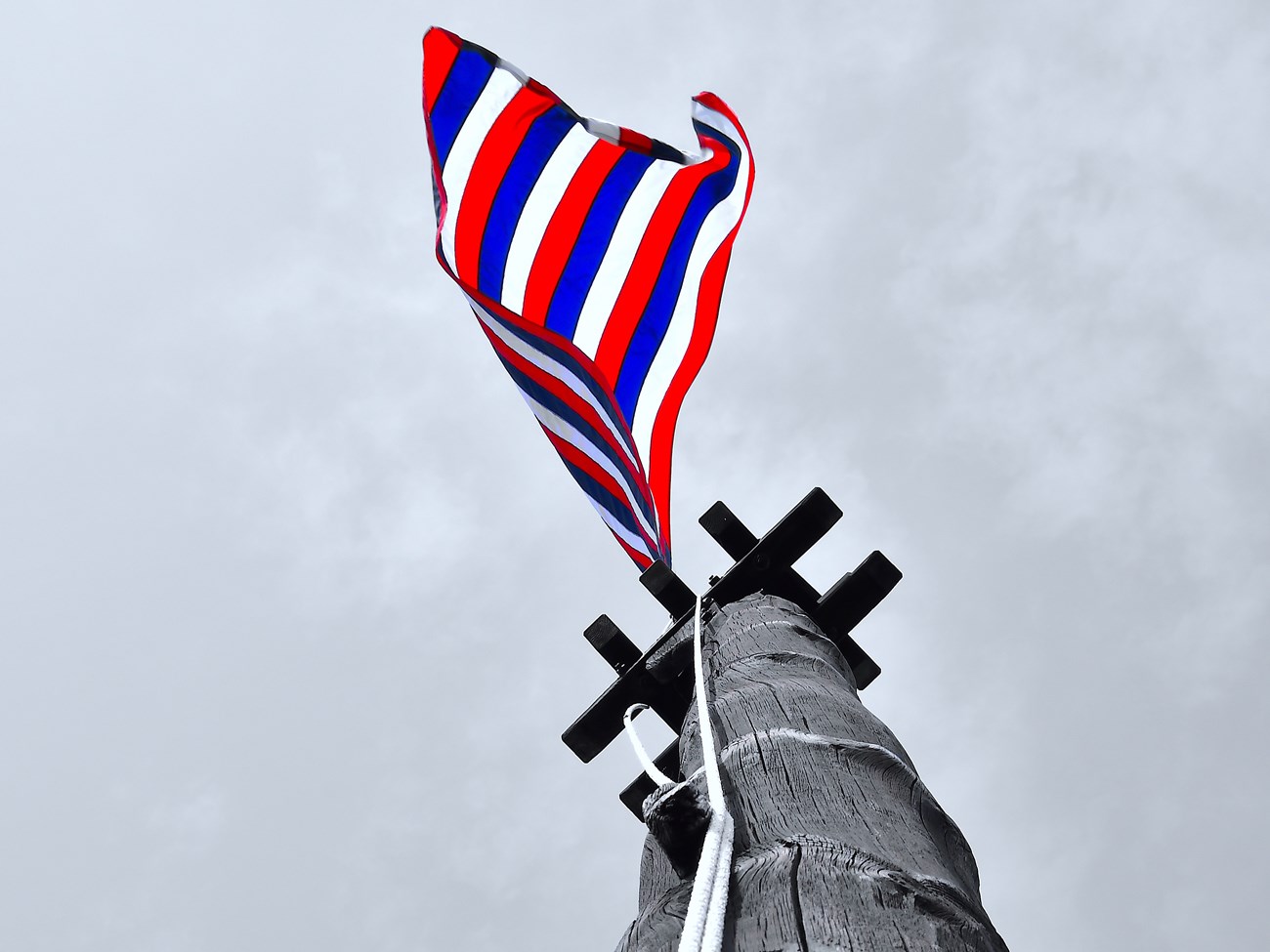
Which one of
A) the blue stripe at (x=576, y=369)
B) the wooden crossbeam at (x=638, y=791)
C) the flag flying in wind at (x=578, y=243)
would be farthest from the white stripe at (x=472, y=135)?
the wooden crossbeam at (x=638, y=791)

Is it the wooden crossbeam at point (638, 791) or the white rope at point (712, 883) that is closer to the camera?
the white rope at point (712, 883)

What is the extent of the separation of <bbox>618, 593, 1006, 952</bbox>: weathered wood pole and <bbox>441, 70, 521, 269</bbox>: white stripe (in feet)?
10.9

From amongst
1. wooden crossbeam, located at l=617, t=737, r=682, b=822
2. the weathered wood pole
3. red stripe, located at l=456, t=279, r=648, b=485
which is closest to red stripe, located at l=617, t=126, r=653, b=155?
red stripe, located at l=456, t=279, r=648, b=485

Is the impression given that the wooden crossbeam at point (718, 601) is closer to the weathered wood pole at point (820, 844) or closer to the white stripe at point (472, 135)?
the weathered wood pole at point (820, 844)

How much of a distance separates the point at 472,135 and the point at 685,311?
4.13ft

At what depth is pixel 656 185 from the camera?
5.59 meters

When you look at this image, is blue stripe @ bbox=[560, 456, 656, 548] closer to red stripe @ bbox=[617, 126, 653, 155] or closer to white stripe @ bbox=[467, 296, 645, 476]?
white stripe @ bbox=[467, 296, 645, 476]

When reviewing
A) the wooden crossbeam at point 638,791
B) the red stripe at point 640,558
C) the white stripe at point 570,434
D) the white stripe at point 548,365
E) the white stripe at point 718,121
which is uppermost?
the white stripe at point 718,121

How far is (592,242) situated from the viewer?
17.9ft

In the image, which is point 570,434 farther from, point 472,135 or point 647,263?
point 472,135

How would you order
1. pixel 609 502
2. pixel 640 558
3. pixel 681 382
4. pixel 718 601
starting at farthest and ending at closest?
pixel 681 382 → pixel 609 502 → pixel 640 558 → pixel 718 601

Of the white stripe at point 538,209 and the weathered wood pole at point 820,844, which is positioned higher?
the white stripe at point 538,209

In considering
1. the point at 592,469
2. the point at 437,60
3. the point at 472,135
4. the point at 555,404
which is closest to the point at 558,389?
the point at 555,404

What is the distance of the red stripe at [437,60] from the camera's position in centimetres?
560
